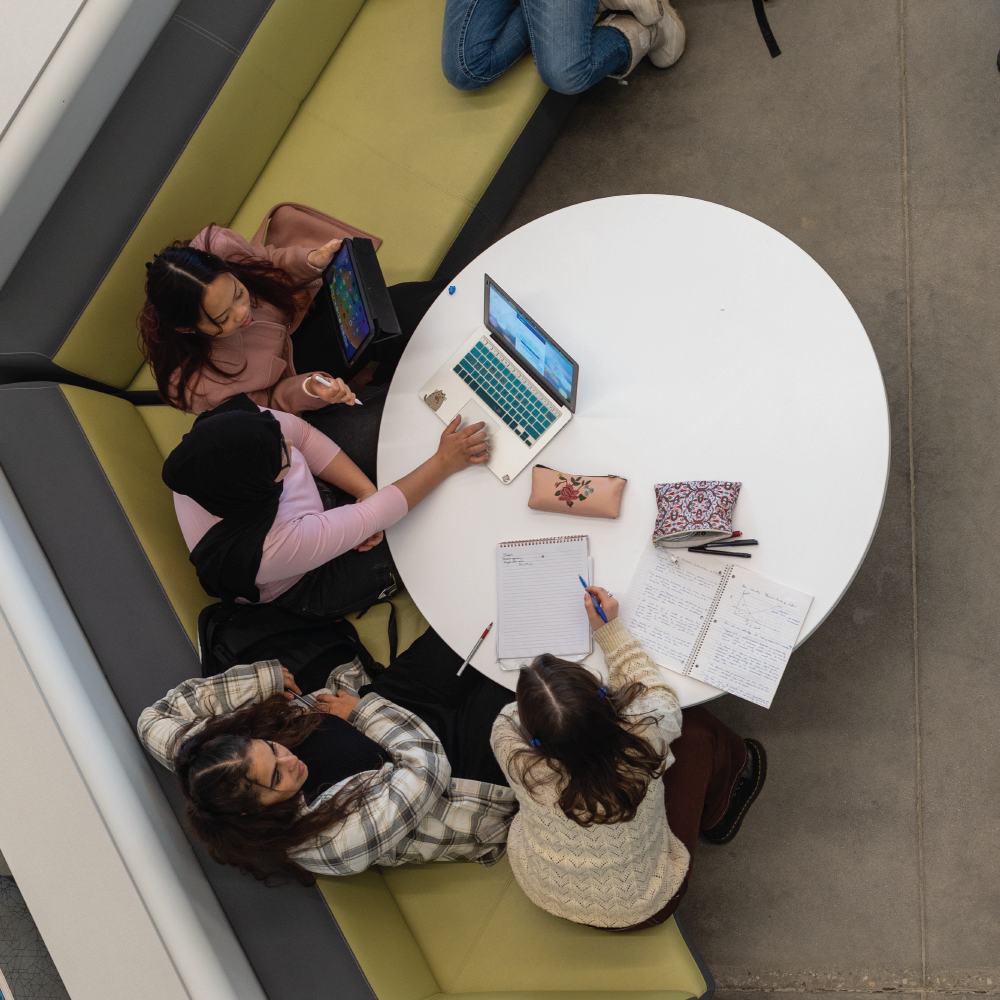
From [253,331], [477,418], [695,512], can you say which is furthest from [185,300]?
[695,512]

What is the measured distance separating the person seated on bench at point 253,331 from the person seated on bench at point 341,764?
2.09 feet

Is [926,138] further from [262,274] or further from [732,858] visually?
[732,858]

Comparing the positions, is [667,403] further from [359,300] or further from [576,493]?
[359,300]

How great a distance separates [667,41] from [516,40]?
0.60 m

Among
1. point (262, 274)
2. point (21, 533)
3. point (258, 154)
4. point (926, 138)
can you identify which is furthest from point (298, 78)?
point (926, 138)

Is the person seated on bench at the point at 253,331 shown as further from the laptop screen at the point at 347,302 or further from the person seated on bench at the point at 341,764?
the person seated on bench at the point at 341,764

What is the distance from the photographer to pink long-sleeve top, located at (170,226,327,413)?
1.96 metres

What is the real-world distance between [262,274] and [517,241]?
67cm

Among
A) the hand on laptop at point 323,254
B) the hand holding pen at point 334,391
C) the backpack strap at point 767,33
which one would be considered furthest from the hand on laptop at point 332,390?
the backpack strap at point 767,33

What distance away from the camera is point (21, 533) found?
1.79 meters

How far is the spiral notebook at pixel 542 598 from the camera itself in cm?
172

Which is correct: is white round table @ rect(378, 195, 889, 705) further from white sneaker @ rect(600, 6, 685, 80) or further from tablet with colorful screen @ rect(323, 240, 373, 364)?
white sneaker @ rect(600, 6, 685, 80)

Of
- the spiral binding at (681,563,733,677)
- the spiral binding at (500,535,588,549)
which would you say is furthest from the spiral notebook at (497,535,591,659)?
the spiral binding at (681,563,733,677)

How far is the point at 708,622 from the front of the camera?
1.64 m
